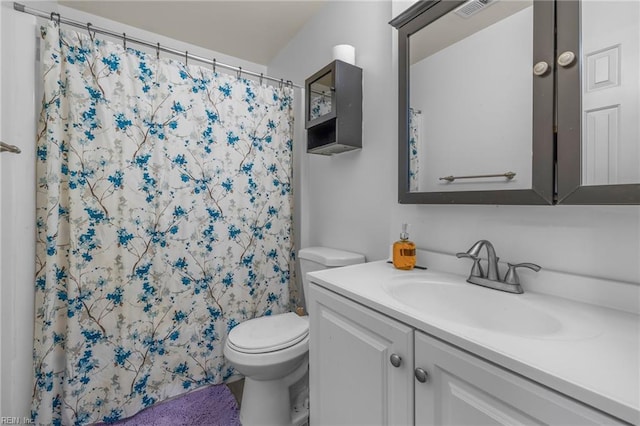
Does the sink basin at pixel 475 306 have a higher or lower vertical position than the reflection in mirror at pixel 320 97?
lower

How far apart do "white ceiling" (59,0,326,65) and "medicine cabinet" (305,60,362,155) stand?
0.68 m

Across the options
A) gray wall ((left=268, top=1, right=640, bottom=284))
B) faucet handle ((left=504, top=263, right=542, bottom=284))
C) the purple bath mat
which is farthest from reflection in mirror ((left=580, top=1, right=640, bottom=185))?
the purple bath mat

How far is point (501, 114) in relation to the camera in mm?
909

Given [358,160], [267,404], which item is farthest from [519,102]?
[267,404]

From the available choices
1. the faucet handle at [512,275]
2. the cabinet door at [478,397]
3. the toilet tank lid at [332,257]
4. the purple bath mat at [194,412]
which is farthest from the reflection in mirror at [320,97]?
the purple bath mat at [194,412]

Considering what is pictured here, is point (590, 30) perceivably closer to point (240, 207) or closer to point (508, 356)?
point (508, 356)

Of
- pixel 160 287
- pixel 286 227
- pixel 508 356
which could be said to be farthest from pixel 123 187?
pixel 508 356

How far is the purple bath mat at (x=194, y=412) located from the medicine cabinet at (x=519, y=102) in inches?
56.7

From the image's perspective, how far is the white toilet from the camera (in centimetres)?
125

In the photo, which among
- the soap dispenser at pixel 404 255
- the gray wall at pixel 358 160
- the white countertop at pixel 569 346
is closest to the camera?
the white countertop at pixel 569 346

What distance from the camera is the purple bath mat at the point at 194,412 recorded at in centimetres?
140

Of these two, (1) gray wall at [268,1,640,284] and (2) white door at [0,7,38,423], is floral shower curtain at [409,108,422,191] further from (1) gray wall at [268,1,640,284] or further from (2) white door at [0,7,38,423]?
(2) white door at [0,7,38,423]

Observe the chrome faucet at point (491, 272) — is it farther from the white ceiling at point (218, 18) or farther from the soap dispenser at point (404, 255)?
the white ceiling at point (218, 18)

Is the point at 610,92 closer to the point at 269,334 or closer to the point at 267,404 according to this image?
the point at 269,334
